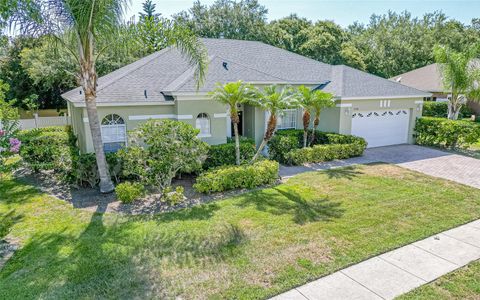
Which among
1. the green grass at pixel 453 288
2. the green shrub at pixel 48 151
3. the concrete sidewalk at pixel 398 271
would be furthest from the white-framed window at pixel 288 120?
the green grass at pixel 453 288

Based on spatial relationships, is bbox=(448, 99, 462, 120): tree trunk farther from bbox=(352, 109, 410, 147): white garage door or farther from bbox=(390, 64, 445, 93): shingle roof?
bbox=(390, 64, 445, 93): shingle roof

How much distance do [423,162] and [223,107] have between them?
10.4 metres

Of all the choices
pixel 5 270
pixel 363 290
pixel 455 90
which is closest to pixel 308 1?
pixel 455 90

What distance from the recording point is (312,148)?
50.6ft

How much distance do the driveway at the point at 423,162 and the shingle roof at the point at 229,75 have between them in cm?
348

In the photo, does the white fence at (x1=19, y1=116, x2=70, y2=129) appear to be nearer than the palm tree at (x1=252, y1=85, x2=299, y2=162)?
No

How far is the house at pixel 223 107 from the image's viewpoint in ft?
44.8

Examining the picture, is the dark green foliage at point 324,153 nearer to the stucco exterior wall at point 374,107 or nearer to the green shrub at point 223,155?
the stucco exterior wall at point 374,107

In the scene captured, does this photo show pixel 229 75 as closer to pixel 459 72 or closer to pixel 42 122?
pixel 459 72

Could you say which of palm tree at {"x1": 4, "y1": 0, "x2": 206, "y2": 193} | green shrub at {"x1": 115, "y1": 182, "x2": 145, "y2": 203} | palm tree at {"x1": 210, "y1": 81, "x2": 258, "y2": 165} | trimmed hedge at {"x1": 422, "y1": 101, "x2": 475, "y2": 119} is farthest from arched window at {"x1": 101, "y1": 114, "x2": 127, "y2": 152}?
trimmed hedge at {"x1": 422, "y1": 101, "x2": 475, "y2": 119}

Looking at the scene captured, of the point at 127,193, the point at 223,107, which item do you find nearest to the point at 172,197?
the point at 127,193

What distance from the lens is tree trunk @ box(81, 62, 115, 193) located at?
10445 mm

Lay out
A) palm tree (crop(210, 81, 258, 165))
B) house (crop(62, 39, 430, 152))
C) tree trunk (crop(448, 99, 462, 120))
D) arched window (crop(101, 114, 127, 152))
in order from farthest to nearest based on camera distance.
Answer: tree trunk (crop(448, 99, 462, 120)) < house (crop(62, 39, 430, 152)) < arched window (crop(101, 114, 127, 152)) < palm tree (crop(210, 81, 258, 165))

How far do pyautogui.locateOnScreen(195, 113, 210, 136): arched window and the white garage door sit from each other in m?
8.62
